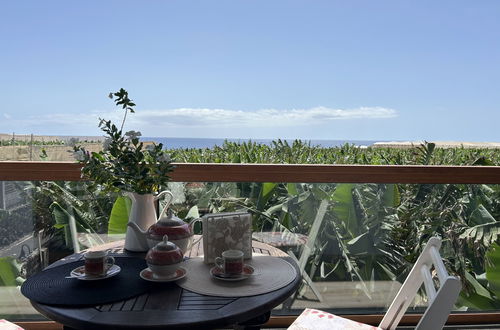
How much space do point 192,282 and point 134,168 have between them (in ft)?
1.71

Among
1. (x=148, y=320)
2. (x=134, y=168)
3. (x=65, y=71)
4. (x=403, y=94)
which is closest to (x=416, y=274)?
(x=148, y=320)

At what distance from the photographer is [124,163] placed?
64.4 inches

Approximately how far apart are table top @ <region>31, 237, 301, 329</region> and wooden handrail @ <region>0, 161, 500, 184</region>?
1.14m

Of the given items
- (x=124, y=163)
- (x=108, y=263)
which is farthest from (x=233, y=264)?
(x=124, y=163)

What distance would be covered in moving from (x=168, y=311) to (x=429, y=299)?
2.83 feet

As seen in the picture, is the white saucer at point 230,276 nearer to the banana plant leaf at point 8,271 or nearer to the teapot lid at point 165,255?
the teapot lid at point 165,255

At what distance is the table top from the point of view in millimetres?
1120

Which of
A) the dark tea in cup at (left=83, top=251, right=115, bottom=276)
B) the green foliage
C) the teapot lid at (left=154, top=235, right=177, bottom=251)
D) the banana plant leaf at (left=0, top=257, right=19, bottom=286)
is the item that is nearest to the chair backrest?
the teapot lid at (left=154, top=235, right=177, bottom=251)

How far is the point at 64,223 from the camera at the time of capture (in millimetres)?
2459

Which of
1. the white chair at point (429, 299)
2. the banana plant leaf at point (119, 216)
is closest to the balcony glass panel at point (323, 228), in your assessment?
the banana plant leaf at point (119, 216)

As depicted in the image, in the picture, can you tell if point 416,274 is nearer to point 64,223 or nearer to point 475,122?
point 64,223

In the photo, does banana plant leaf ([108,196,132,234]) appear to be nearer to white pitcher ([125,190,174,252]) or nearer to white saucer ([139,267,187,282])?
white pitcher ([125,190,174,252])

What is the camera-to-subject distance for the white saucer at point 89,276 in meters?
1.40

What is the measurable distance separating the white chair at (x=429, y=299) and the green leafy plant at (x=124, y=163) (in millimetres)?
845
